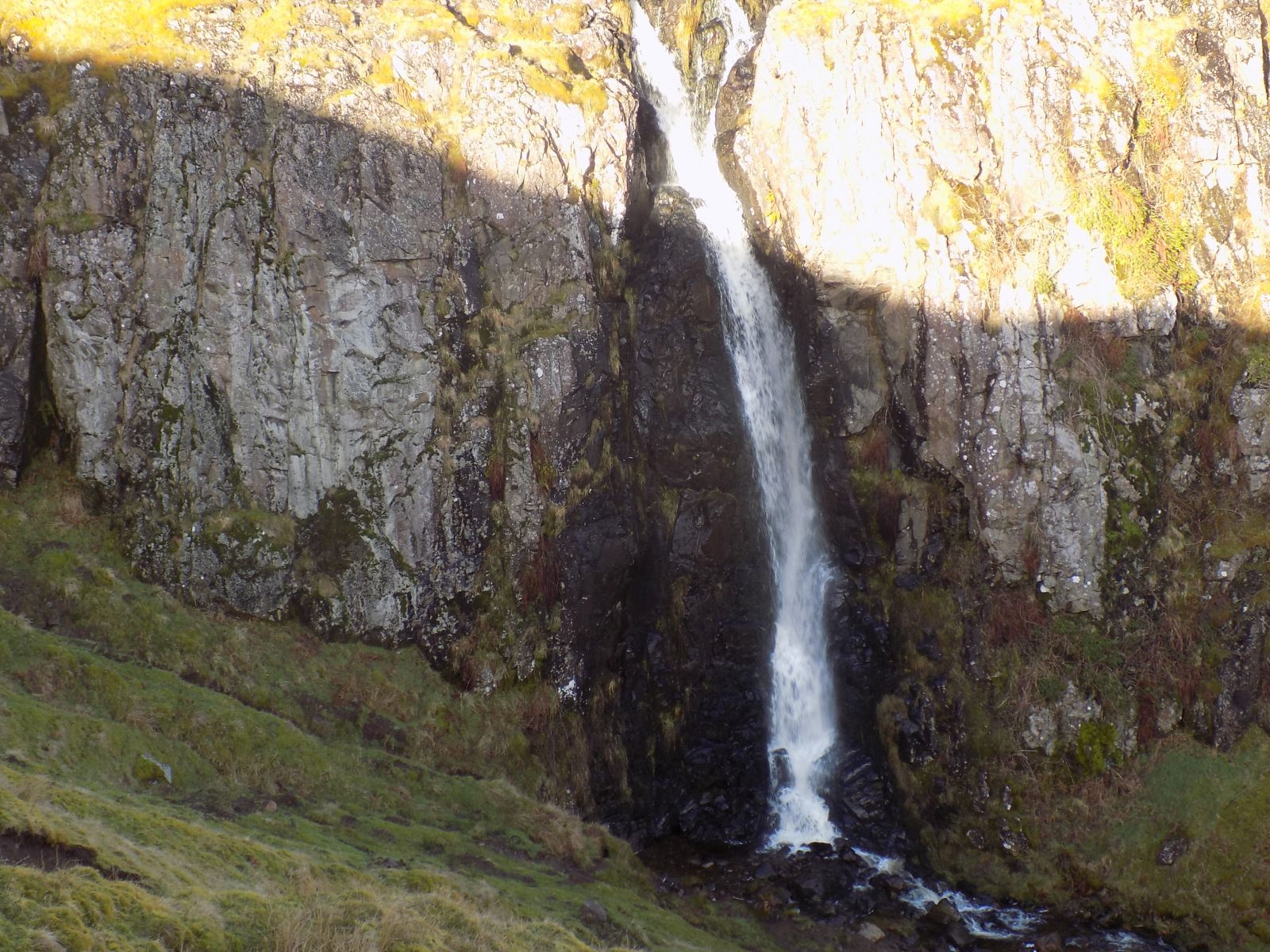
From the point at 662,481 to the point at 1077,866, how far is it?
13090mm

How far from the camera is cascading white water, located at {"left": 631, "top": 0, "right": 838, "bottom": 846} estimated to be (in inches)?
898

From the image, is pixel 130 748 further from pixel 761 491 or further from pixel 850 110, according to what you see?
pixel 850 110

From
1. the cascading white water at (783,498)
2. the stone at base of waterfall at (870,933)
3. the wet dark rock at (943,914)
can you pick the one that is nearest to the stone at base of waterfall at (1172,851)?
the wet dark rock at (943,914)

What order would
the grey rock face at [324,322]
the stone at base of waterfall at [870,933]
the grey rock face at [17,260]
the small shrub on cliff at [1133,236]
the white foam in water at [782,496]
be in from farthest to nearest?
1. the white foam in water at [782,496]
2. the small shrub on cliff at [1133,236]
3. the grey rock face at [324,322]
4. the grey rock face at [17,260]
5. the stone at base of waterfall at [870,933]

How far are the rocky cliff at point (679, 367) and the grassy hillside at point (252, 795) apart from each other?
122 centimetres

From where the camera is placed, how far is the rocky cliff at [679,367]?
2070 cm

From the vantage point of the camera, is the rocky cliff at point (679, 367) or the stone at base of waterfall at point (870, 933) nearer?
the stone at base of waterfall at point (870, 933)

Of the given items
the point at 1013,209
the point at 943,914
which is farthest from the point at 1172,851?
the point at 1013,209

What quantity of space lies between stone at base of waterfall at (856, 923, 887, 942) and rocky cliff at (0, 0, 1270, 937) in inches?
141

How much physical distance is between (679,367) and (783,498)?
4.51m

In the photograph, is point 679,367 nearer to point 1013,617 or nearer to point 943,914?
point 1013,617

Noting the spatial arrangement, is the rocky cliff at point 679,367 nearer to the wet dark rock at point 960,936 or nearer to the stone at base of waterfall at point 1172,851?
the stone at base of waterfall at point 1172,851

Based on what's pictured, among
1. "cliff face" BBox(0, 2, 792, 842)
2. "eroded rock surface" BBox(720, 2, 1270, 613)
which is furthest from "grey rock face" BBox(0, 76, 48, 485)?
"eroded rock surface" BBox(720, 2, 1270, 613)

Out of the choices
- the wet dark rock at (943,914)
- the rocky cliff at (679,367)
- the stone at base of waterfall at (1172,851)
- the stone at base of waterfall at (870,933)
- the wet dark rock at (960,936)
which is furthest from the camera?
the rocky cliff at (679,367)
